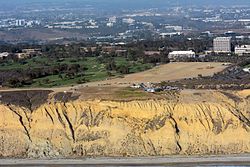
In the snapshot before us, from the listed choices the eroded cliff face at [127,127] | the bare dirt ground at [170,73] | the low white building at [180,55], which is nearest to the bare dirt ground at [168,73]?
the bare dirt ground at [170,73]

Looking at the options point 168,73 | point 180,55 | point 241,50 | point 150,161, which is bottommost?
point 241,50

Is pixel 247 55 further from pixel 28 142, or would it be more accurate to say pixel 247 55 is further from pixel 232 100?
pixel 28 142

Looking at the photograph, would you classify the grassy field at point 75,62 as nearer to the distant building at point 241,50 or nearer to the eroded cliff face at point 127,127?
the eroded cliff face at point 127,127

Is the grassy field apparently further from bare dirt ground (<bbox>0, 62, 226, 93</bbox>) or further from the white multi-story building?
the white multi-story building

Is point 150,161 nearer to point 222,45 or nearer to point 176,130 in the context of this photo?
point 176,130

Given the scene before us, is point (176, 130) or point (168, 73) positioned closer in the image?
point (176, 130)

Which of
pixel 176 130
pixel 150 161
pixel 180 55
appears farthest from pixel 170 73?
pixel 150 161

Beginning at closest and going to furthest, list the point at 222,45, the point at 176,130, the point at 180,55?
the point at 176,130
the point at 180,55
the point at 222,45
